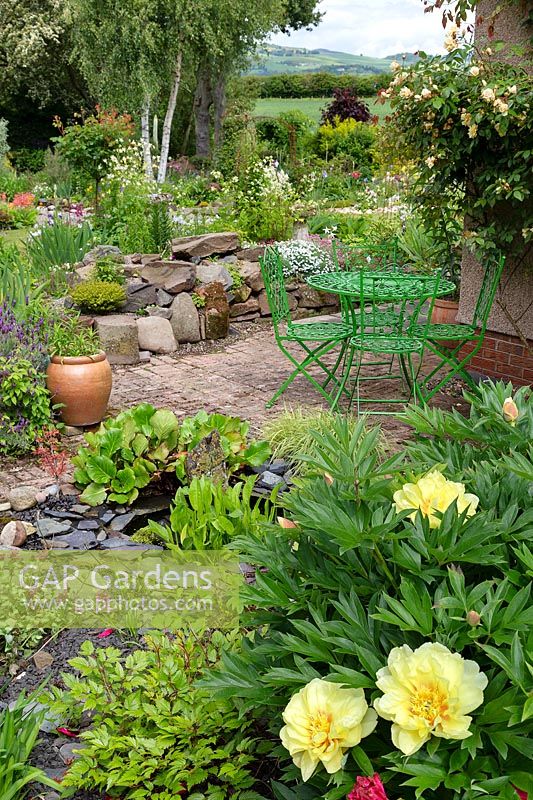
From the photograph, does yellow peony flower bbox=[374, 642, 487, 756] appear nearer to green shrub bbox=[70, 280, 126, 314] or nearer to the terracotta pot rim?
the terracotta pot rim

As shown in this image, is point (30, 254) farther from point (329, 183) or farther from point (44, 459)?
point (329, 183)

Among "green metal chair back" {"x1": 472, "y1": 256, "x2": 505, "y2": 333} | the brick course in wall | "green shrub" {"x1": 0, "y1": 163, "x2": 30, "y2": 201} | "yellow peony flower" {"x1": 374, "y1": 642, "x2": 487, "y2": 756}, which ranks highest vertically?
"yellow peony flower" {"x1": 374, "y1": 642, "x2": 487, "y2": 756}

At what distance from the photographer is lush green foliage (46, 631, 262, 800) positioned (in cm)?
188

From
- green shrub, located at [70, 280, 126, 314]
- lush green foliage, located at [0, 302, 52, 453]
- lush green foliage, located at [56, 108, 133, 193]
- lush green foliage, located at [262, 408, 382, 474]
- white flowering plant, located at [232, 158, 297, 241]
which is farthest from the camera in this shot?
lush green foliage, located at [56, 108, 133, 193]

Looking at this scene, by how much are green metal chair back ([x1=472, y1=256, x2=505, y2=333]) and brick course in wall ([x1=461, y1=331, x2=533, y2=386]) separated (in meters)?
0.50

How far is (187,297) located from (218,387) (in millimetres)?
1489

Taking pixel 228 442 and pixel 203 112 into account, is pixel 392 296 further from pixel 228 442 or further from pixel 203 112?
pixel 203 112

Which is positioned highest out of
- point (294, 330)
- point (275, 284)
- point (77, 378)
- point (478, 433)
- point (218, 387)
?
point (478, 433)

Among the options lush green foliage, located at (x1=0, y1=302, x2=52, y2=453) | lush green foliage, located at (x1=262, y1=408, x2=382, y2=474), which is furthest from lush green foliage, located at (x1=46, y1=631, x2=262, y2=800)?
lush green foliage, located at (x1=0, y1=302, x2=52, y2=453)

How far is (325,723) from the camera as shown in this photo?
1.19 m

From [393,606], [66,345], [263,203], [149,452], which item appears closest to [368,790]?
[393,606]

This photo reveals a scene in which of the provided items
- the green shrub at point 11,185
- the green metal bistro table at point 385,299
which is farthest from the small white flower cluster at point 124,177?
the green shrub at point 11,185

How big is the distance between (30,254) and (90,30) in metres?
9.66

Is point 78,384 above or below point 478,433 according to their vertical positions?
below
